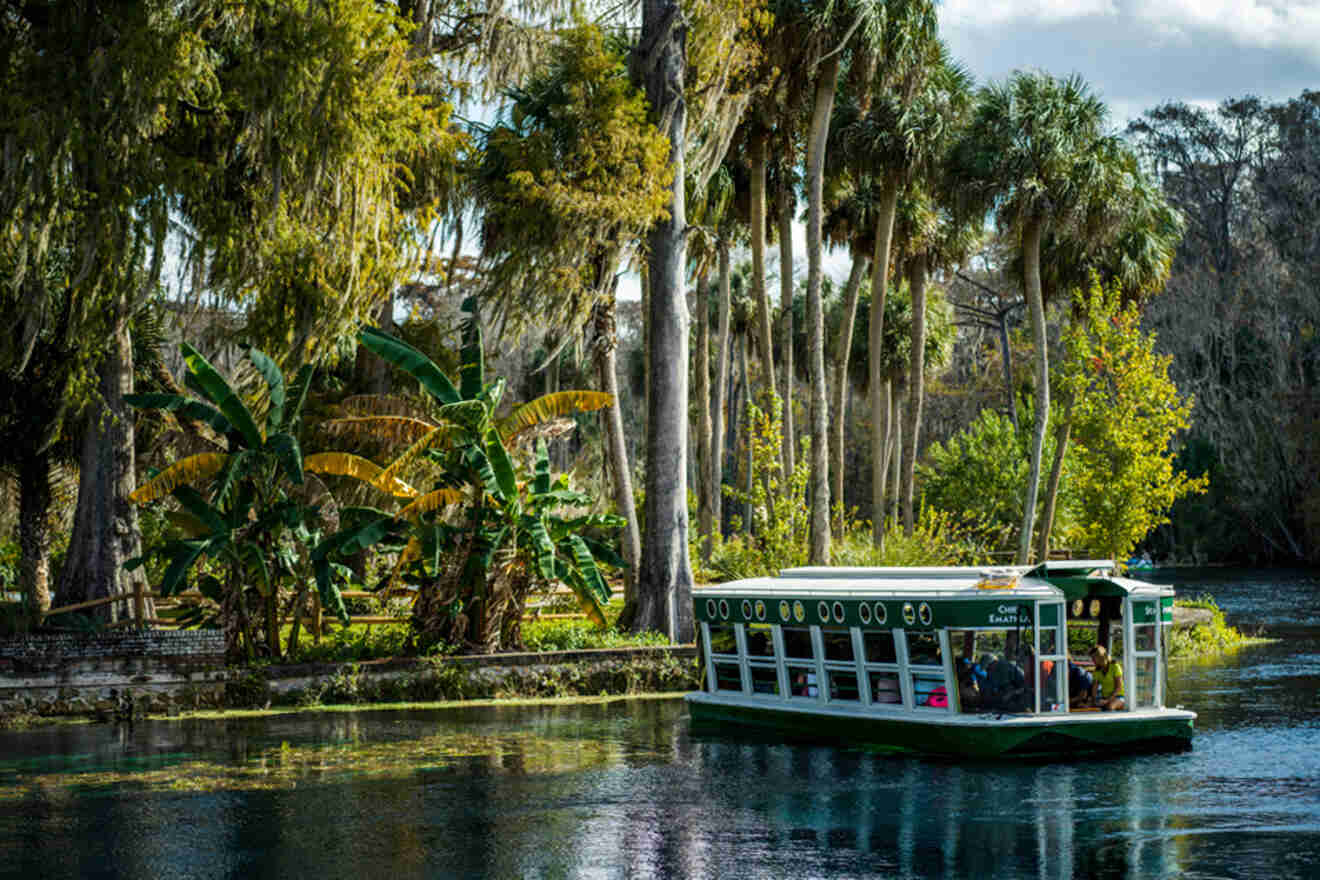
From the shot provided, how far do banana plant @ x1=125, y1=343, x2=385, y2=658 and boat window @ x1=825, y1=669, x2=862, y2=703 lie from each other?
912 centimetres

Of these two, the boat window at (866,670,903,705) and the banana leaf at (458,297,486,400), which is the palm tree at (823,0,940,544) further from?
the boat window at (866,670,903,705)

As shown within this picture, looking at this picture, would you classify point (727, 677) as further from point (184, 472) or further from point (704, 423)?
point (704, 423)

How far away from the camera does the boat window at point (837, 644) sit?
21.9 m

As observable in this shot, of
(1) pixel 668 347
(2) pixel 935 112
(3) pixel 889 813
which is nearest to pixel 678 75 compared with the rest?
(1) pixel 668 347

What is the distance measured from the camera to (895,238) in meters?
50.3

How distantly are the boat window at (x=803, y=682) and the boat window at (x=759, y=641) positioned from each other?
1.87 feet

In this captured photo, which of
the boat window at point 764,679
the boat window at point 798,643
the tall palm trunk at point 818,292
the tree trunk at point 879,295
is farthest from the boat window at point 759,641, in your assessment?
the tree trunk at point 879,295

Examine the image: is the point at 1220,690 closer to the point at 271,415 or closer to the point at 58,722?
the point at 271,415

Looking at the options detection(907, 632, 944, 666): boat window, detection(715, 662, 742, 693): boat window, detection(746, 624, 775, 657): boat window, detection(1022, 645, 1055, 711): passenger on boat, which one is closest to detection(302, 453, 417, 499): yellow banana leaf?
detection(715, 662, 742, 693): boat window

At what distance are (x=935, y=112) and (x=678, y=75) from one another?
14.9 meters

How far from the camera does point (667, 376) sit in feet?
101

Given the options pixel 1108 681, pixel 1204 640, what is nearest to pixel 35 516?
pixel 1108 681

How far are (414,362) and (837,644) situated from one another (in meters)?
9.92

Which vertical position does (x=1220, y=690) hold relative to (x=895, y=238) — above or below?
below
